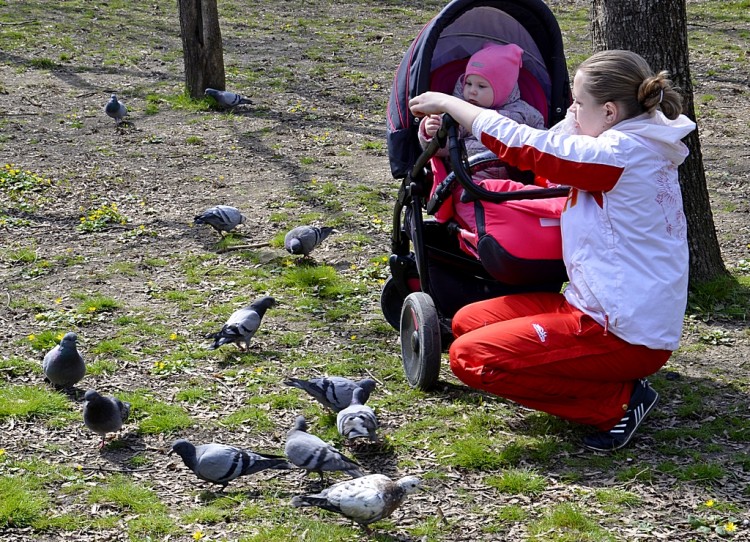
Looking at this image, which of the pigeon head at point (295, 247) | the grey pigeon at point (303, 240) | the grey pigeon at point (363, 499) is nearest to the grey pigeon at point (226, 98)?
the grey pigeon at point (303, 240)

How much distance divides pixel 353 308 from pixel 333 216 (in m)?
2.01

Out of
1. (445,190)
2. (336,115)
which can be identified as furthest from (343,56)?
(445,190)

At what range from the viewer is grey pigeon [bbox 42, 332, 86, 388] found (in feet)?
16.7

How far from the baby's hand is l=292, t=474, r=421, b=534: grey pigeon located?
1913 millimetres

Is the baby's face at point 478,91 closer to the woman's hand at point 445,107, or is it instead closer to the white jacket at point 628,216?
the woman's hand at point 445,107

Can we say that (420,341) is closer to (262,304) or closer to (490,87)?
(490,87)

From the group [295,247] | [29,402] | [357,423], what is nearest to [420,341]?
[357,423]

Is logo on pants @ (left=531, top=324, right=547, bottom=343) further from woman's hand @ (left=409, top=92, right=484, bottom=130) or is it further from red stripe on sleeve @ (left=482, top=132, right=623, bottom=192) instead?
woman's hand @ (left=409, top=92, right=484, bottom=130)

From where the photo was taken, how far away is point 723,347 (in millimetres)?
5363

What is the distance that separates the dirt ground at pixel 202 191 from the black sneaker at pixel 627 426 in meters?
0.18

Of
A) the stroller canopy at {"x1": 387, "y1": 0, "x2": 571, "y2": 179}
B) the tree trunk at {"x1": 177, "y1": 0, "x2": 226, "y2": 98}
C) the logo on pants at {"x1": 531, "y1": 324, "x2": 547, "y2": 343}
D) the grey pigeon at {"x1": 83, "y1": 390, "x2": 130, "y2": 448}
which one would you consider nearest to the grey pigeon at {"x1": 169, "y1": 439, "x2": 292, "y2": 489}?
the grey pigeon at {"x1": 83, "y1": 390, "x2": 130, "y2": 448}

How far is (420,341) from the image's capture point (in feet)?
15.6

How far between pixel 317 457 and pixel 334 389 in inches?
26.6

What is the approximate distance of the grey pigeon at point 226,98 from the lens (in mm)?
11648
